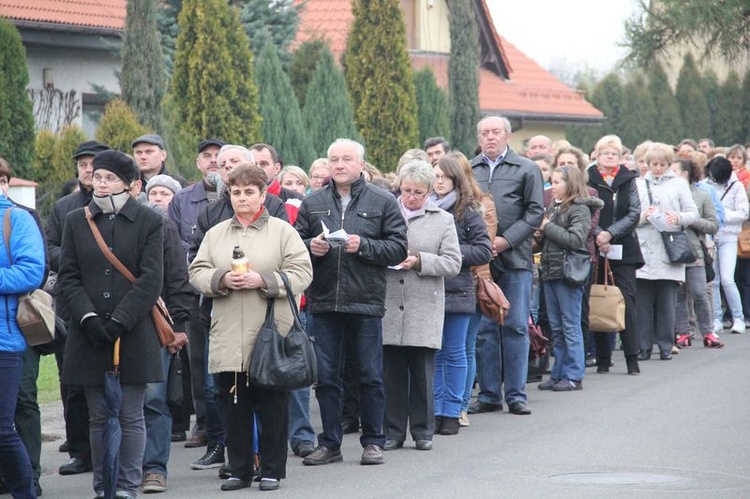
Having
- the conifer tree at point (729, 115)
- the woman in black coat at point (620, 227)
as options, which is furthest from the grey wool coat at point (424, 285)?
the conifer tree at point (729, 115)

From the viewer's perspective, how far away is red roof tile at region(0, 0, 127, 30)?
24.2 m

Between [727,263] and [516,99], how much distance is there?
20.1 meters

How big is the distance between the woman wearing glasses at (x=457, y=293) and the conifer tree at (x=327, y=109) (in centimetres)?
1257

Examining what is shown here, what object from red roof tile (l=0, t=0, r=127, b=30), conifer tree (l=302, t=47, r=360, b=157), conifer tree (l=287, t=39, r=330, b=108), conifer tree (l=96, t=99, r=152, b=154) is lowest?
conifer tree (l=96, t=99, r=152, b=154)

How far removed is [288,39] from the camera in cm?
2673

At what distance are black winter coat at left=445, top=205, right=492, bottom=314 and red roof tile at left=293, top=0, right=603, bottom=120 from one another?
66.1ft

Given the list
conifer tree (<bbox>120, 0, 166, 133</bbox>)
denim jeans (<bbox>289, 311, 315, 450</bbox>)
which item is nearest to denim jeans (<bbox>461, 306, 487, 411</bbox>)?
denim jeans (<bbox>289, 311, 315, 450</bbox>)

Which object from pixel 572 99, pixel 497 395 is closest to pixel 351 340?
pixel 497 395

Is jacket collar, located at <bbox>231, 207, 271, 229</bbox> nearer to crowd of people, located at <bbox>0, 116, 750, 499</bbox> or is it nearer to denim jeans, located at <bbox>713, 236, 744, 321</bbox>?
crowd of people, located at <bbox>0, 116, 750, 499</bbox>

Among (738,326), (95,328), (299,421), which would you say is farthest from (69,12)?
(95,328)

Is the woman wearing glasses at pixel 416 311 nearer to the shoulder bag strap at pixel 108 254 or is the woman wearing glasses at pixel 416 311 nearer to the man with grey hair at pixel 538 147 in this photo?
the shoulder bag strap at pixel 108 254

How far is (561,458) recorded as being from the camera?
9672mm

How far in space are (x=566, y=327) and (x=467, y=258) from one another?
2685 millimetres

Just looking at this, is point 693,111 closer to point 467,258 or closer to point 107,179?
point 467,258
